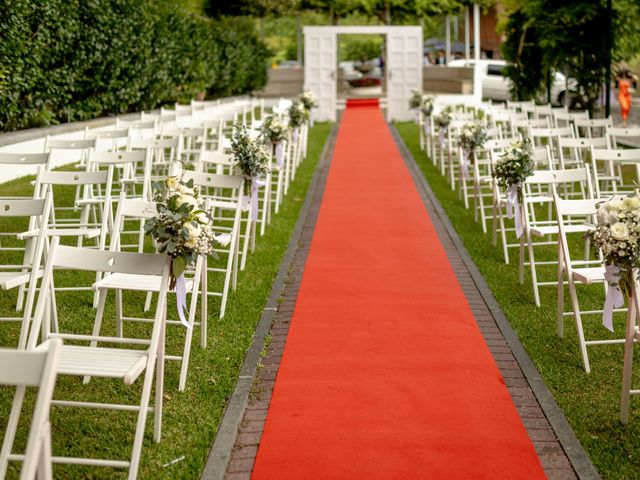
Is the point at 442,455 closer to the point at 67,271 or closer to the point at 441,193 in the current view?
the point at 67,271

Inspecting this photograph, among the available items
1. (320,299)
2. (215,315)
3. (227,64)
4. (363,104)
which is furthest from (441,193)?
(363,104)

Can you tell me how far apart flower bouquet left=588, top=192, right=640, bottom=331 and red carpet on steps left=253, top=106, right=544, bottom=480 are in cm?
101

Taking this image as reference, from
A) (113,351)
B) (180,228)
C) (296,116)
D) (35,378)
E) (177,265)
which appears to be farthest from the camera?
(296,116)

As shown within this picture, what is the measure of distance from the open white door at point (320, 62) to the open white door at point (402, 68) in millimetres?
1939

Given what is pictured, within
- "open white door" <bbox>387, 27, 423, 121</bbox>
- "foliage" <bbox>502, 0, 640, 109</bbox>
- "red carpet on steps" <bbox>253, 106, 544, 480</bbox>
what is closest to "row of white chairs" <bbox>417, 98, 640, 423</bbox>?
"red carpet on steps" <bbox>253, 106, 544, 480</bbox>

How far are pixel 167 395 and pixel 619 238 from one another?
2793 millimetres

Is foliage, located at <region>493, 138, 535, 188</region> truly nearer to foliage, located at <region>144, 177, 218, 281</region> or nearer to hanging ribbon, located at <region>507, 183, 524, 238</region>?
hanging ribbon, located at <region>507, 183, 524, 238</region>

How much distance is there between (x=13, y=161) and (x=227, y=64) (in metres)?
23.2

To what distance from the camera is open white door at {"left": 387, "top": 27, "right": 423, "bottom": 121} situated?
30.8 meters

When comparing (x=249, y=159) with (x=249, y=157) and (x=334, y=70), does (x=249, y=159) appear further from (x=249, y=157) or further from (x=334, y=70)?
(x=334, y=70)

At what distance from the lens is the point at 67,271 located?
909cm

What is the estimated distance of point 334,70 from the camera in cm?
3019

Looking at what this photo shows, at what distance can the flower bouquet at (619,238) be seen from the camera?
5.19 m

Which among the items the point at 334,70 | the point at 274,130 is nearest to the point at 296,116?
the point at 274,130
